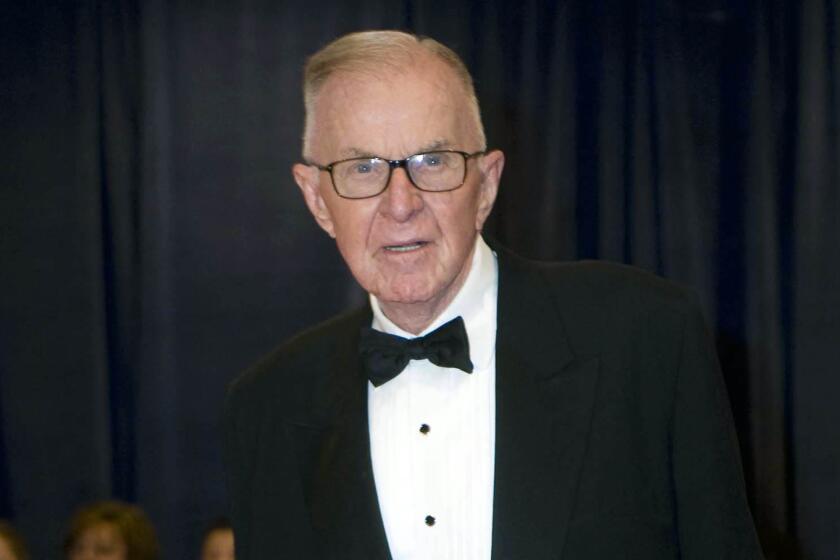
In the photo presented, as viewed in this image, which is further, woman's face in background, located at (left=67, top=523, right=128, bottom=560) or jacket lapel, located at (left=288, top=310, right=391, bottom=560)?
woman's face in background, located at (left=67, top=523, right=128, bottom=560)

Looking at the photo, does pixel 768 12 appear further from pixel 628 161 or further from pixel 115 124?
pixel 115 124

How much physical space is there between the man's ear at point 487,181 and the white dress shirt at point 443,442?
7cm

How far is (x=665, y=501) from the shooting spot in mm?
1603

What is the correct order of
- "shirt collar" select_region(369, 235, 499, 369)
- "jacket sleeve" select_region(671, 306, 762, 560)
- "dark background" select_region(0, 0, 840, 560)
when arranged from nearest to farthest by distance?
"jacket sleeve" select_region(671, 306, 762, 560), "shirt collar" select_region(369, 235, 499, 369), "dark background" select_region(0, 0, 840, 560)

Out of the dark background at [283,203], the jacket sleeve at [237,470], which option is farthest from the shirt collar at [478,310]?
the dark background at [283,203]

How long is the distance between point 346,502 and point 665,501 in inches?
15.9

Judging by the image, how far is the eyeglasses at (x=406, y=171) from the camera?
163cm

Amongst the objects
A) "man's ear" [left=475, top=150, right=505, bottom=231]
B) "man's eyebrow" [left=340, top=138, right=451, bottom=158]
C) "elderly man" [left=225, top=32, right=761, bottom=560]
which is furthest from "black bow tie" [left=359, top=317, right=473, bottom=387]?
"man's eyebrow" [left=340, top=138, right=451, bottom=158]

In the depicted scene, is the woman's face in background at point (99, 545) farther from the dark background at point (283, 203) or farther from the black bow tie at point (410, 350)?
the black bow tie at point (410, 350)

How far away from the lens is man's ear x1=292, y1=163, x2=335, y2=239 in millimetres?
1757

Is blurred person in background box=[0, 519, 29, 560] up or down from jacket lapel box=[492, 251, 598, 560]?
down

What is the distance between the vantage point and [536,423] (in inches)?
65.6

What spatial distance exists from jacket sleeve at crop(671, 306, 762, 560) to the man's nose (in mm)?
373

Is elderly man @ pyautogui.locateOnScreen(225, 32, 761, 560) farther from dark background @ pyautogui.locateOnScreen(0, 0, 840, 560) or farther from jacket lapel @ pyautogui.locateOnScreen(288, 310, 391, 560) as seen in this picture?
dark background @ pyautogui.locateOnScreen(0, 0, 840, 560)
